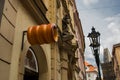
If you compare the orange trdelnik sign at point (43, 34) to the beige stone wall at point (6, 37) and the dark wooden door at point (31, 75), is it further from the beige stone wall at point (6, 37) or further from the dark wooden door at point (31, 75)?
the dark wooden door at point (31, 75)

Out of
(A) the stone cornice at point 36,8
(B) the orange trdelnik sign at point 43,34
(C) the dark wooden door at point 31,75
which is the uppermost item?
(A) the stone cornice at point 36,8

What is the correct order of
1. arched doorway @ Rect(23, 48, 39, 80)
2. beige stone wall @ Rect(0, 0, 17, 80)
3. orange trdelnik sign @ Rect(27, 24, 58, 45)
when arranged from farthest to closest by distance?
arched doorway @ Rect(23, 48, 39, 80) → orange trdelnik sign @ Rect(27, 24, 58, 45) → beige stone wall @ Rect(0, 0, 17, 80)

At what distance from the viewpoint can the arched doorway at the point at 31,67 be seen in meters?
6.83

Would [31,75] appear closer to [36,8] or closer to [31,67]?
[31,67]

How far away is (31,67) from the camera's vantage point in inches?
282

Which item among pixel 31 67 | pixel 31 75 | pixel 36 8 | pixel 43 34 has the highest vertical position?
pixel 36 8

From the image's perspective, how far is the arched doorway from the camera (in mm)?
6832

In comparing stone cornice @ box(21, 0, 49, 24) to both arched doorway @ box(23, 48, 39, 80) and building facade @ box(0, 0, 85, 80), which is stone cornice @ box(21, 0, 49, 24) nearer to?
building facade @ box(0, 0, 85, 80)

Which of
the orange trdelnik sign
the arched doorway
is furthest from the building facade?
the orange trdelnik sign

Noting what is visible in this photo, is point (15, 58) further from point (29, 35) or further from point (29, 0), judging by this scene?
point (29, 0)

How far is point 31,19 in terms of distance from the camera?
672 centimetres

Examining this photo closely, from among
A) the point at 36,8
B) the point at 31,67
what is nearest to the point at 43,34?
the point at 36,8

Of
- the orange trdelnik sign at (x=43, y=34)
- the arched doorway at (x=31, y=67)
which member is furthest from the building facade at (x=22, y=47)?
the orange trdelnik sign at (x=43, y=34)

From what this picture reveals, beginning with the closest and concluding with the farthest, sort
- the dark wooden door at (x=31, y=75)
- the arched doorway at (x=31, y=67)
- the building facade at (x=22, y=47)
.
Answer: the building facade at (x=22, y=47) < the arched doorway at (x=31, y=67) < the dark wooden door at (x=31, y=75)
